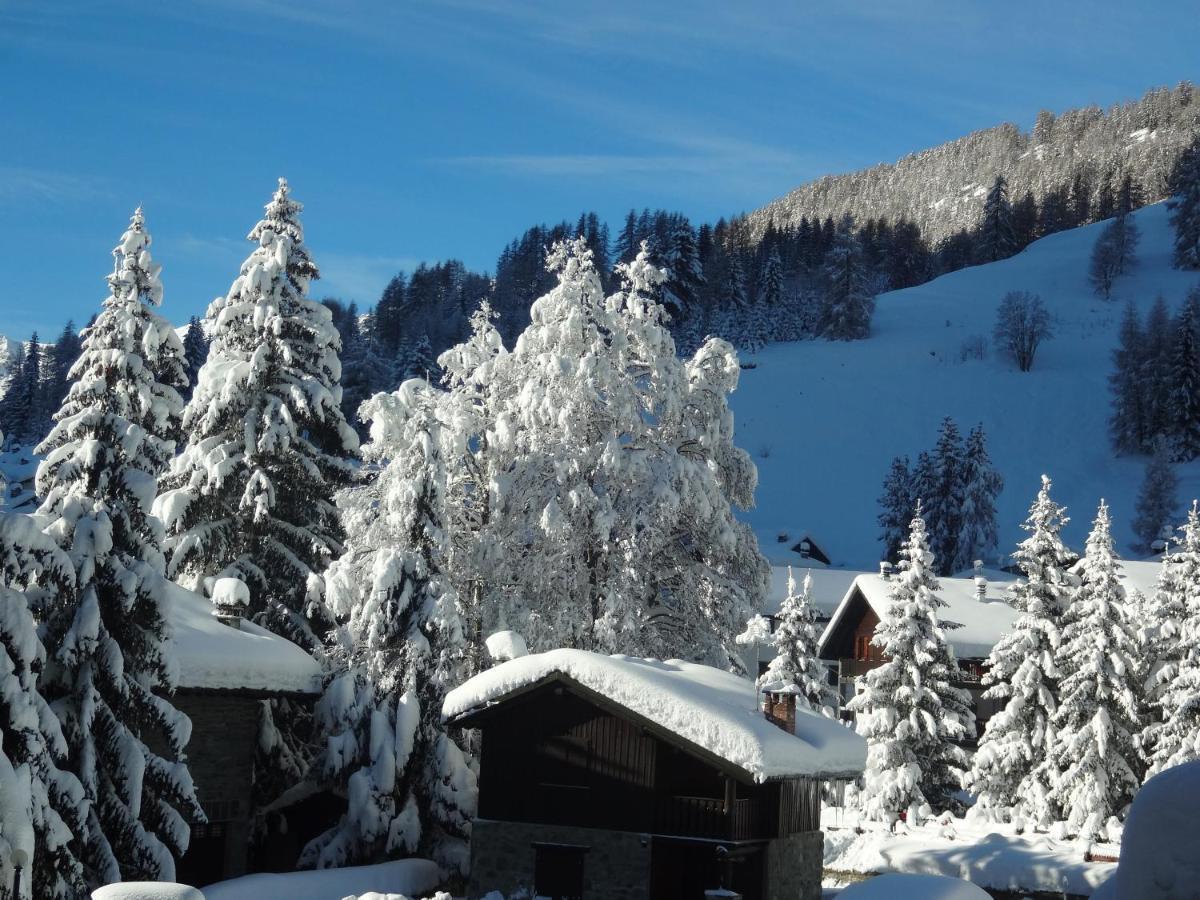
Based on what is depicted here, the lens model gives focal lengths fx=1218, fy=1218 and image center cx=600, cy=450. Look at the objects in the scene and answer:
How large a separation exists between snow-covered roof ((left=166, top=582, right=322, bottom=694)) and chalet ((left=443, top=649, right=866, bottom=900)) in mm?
3663

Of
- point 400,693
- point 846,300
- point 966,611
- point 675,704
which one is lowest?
point 400,693

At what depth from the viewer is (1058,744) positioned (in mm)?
35594

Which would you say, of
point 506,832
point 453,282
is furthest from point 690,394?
point 453,282

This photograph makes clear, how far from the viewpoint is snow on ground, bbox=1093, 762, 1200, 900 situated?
13.7 ft

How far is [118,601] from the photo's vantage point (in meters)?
18.3

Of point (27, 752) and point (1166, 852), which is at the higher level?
point (1166, 852)

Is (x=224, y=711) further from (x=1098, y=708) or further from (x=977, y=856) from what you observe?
(x=1098, y=708)

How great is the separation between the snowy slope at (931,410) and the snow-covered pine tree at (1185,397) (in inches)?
126

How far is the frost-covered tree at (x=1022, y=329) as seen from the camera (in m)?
115

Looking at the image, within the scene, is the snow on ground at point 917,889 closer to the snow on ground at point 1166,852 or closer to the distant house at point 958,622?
the snow on ground at point 1166,852

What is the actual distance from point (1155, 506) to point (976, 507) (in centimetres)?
1232

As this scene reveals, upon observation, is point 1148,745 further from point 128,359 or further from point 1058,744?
point 128,359

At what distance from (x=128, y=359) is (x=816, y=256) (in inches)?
6006

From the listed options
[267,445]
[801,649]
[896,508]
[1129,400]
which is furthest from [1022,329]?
[267,445]
